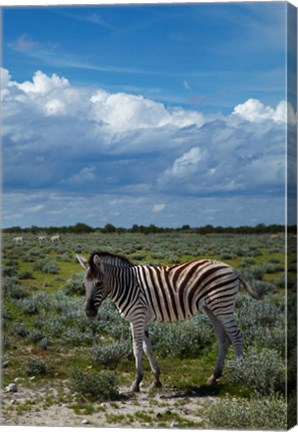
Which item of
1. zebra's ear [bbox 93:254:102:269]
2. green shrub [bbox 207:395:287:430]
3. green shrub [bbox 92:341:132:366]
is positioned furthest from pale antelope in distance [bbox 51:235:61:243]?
green shrub [bbox 207:395:287:430]

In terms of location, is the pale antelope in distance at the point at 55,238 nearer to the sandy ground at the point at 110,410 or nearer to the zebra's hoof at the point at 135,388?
the sandy ground at the point at 110,410

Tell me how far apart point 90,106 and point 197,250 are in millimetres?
2168

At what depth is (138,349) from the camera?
12.1m

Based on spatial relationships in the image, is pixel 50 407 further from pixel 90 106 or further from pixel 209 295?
pixel 90 106

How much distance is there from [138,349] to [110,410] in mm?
771

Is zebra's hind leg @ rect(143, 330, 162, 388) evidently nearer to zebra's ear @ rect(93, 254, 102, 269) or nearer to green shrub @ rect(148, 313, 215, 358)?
green shrub @ rect(148, 313, 215, 358)

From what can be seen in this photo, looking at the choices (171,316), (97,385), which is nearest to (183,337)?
(171,316)

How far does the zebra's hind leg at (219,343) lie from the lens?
1192 centimetres

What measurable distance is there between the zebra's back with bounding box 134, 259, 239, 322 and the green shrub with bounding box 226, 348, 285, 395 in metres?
0.60

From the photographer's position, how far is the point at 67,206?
1241 centimetres

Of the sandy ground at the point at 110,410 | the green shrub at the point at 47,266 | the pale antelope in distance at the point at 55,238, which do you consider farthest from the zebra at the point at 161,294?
the green shrub at the point at 47,266

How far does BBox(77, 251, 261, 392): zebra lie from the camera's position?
12.0 metres

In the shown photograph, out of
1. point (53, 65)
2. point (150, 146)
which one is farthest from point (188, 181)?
point (53, 65)

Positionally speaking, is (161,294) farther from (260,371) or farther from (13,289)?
(13,289)
